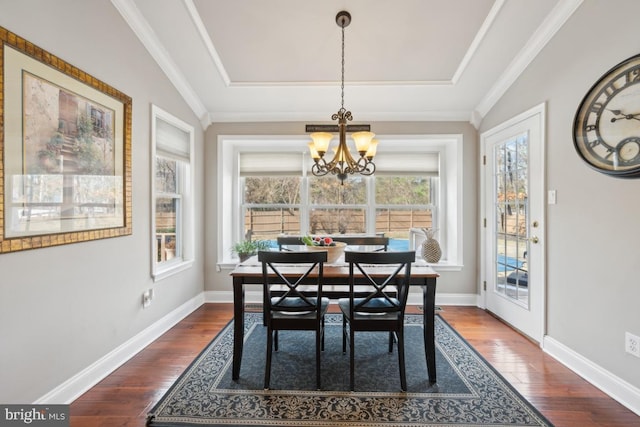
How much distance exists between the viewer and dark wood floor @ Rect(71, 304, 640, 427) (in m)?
1.72

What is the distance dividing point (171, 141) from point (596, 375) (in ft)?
13.2

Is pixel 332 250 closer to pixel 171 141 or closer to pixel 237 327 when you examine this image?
pixel 237 327

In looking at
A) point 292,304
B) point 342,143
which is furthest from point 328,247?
point 342,143

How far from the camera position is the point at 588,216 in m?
2.11

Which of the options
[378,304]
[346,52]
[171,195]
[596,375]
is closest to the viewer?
[596,375]

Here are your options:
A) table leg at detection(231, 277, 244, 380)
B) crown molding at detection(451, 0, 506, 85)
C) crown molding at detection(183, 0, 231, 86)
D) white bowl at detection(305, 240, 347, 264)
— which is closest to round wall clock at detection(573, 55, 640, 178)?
crown molding at detection(451, 0, 506, 85)

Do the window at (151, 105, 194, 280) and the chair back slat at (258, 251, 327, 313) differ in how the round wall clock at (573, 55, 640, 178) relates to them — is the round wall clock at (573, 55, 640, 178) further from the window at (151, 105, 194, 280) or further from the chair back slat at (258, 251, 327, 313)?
the window at (151, 105, 194, 280)

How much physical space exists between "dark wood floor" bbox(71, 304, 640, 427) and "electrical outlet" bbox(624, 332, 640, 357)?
35cm

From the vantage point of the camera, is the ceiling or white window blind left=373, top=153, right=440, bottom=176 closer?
the ceiling

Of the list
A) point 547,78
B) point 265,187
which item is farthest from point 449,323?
point 265,187

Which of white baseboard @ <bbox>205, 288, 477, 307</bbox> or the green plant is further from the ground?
the green plant

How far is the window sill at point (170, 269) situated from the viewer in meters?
2.77

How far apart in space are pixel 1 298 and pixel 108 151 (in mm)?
1134

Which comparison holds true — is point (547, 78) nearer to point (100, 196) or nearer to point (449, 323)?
point (449, 323)
